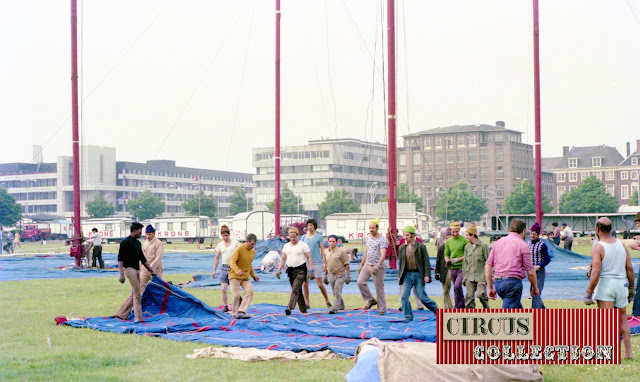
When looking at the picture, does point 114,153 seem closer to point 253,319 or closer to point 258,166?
point 258,166

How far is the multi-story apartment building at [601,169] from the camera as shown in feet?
533

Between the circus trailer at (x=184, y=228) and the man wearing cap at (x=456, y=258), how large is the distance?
228 feet

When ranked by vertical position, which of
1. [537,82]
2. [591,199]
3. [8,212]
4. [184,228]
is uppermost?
[537,82]

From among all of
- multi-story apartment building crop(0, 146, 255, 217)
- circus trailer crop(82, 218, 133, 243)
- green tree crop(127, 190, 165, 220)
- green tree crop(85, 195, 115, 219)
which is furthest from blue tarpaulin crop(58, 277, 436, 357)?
multi-story apartment building crop(0, 146, 255, 217)

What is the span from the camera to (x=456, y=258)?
17.2 m

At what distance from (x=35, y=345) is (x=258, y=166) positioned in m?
163

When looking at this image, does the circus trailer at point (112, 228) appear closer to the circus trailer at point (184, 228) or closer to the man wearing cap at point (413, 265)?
the circus trailer at point (184, 228)

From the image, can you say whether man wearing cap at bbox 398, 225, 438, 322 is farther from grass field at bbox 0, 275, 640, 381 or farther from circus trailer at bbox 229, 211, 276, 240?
circus trailer at bbox 229, 211, 276, 240

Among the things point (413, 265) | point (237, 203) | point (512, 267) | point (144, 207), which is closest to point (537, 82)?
point (413, 265)

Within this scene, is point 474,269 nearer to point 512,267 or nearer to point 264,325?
point 512,267

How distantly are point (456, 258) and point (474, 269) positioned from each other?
0.90m

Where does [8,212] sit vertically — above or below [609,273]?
above

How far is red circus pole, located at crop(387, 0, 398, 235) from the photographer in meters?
27.0

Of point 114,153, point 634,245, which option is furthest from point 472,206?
point 634,245
